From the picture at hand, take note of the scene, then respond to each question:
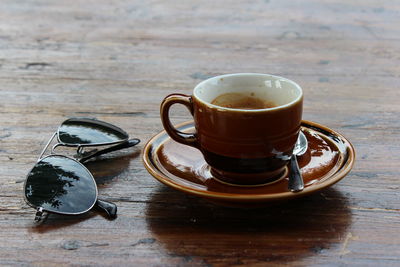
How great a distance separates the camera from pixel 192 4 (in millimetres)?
1754

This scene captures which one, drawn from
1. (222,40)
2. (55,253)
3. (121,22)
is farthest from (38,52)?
(55,253)

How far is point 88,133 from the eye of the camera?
2.53 ft

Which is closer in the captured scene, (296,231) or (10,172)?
(296,231)

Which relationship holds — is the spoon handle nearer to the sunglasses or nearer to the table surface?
the table surface

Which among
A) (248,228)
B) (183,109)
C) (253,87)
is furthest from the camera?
(183,109)

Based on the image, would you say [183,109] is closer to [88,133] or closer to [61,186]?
[88,133]

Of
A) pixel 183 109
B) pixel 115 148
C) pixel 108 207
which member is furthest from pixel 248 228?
pixel 183 109

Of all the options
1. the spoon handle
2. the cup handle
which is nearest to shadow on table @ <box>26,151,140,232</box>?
the cup handle

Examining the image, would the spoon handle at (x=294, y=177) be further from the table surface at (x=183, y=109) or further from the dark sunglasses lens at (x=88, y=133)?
the dark sunglasses lens at (x=88, y=133)

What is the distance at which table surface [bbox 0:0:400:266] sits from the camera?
0.55m

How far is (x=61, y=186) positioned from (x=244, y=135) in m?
0.24

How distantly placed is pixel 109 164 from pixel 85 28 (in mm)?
843

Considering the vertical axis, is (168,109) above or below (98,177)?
above

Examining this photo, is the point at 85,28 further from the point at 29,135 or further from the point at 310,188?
the point at 310,188
